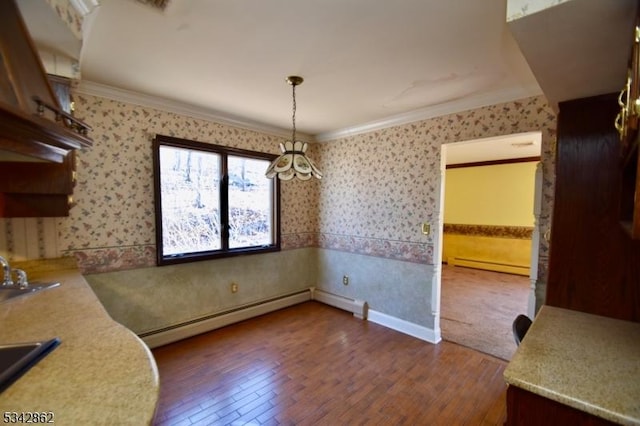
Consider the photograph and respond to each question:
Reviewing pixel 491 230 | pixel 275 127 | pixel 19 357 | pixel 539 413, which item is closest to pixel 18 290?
pixel 19 357

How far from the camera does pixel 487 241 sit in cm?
640

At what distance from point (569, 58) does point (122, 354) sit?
6.71 ft

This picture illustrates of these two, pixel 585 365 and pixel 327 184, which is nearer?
pixel 585 365

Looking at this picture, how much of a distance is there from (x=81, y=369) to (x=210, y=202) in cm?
258

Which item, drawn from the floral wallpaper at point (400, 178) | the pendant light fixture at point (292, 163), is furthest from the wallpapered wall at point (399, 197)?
the pendant light fixture at point (292, 163)

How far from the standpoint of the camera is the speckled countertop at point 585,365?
0.83 m

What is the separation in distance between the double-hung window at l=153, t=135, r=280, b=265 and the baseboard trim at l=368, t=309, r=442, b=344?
160 cm

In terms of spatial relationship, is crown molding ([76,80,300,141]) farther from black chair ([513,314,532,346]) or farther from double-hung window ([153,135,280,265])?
black chair ([513,314,532,346])

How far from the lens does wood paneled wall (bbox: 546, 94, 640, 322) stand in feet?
4.57

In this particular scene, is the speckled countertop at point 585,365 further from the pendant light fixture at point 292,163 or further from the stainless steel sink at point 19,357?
the pendant light fixture at point 292,163

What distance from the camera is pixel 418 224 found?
3178 mm

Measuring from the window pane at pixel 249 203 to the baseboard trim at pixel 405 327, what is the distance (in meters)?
1.73

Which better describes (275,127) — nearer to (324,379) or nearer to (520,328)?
(324,379)

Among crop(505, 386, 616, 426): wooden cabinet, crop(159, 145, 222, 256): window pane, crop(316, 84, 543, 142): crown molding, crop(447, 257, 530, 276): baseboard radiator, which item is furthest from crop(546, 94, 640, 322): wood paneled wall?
crop(447, 257, 530, 276): baseboard radiator
